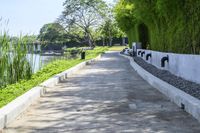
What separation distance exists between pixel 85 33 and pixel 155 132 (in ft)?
284

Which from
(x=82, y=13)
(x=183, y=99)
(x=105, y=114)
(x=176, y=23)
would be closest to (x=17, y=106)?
(x=105, y=114)

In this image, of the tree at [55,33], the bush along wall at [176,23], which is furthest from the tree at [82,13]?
the bush along wall at [176,23]

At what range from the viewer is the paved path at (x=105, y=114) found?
21.3 ft

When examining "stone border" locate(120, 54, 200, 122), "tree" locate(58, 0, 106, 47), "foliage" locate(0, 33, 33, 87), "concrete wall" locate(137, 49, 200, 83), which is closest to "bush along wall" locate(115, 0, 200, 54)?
"concrete wall" locate(137, 49, 200, 83)

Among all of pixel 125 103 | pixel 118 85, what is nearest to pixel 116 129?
pixel 125 103

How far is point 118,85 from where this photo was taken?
12773 mm

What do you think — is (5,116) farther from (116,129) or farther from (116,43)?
(116,43)

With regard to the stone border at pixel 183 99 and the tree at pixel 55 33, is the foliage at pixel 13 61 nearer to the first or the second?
the stone border at pixel 183 99

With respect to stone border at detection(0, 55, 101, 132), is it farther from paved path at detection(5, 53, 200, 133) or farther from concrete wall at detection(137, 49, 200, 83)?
concrete wall at detection(137, 49, 200, 83)

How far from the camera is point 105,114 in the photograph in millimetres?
7660

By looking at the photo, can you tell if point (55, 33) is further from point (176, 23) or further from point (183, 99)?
point (183, 99)

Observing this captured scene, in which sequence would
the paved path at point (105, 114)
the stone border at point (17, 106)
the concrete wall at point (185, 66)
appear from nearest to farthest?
the paved path at point (105, 114), the stone border at point (17, 106), the concrete wall at point (185, 66)

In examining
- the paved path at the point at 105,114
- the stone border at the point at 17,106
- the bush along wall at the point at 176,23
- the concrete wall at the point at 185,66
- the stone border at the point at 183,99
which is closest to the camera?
the paved path at the point at 105,114

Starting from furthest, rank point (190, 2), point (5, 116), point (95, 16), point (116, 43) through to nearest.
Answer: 1. point (116, 43)
2. point (95, 16)
3. point (190, 2)
4. point (5, 116)
